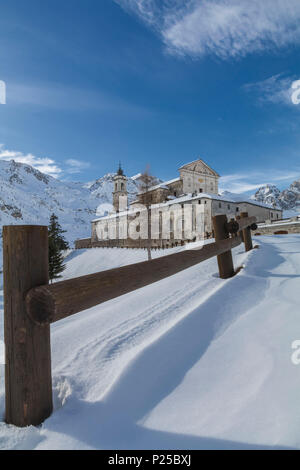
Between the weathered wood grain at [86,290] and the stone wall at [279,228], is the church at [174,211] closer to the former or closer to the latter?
the stone wall at [279,228]

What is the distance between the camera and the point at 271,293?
120 inches

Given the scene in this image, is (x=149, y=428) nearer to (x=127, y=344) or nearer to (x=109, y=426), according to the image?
(x=109, y=426)

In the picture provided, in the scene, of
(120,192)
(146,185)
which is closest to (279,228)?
(146,185)

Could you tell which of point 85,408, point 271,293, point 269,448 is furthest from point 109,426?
point 271,293

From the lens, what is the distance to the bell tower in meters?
49.2

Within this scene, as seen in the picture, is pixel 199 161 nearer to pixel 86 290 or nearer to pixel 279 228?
pixel 279 228

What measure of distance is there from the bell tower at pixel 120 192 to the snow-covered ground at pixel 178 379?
46717mm

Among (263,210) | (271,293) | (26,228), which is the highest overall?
(263,210)

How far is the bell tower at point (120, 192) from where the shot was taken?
1935 inches

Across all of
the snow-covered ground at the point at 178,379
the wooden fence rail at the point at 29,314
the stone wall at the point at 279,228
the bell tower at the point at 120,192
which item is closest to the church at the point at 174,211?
the bell tower at the point at 120,192

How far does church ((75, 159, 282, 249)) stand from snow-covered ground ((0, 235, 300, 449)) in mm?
23217

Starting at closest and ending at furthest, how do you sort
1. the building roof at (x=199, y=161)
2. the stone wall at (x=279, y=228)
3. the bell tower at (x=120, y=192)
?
the stone wall at (x=279, y=228) → the building roof at (x=199, y=161) → the bell tower at (x=120, y=192)
